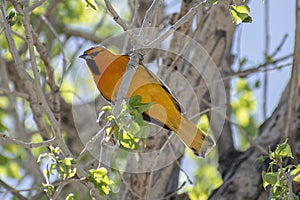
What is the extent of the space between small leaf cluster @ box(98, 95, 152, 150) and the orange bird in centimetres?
59

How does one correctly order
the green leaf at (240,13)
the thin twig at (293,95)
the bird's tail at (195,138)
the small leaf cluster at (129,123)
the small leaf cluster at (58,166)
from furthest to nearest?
the thin twig at (293,95), the bird's tail at (195,138), the green leaf at (240,13), the small leaf cluster at (58,166), the small leaf cluster at (129,123)

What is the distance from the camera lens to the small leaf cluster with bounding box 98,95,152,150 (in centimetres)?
269

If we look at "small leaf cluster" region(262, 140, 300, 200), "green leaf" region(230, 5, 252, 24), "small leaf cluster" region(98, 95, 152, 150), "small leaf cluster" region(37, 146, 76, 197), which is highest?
"green leaf" region(230, 5, 252, 24)

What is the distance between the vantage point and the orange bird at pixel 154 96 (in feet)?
12.0

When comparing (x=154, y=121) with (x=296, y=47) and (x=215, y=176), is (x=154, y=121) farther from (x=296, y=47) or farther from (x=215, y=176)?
(x=215, y=176)

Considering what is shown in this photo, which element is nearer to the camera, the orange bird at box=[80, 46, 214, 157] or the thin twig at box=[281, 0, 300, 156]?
the orange bird at box=[80, 46, 214, 157]

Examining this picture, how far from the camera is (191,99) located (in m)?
4.59

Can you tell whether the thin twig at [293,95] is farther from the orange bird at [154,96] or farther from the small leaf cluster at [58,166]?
the small leaf cluster at [58,166]

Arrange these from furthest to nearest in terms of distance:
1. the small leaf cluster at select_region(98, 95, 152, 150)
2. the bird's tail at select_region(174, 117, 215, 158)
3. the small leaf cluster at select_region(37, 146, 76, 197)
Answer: the bird's tail at select_region(174, 117, 215, 158) < the small leaf cluster at select_region(37, 146, 76, 197) < the small leaf cluster at select_region(98, 95, 152, 150)

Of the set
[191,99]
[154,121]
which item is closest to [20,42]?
[191,99]

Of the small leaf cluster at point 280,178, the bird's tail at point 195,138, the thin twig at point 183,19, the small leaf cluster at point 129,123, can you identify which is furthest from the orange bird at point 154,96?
the small leaf cluster at point 280,178

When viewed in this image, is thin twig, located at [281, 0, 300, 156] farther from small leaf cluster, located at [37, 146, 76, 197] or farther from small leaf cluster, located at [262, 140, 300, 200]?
small leaf cluster, located at [37, 146, 76, 197]

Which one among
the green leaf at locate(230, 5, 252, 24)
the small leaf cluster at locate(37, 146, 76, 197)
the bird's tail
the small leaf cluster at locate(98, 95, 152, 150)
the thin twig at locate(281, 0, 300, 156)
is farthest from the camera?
the thin twig at locate(281, 0, 300, 156)

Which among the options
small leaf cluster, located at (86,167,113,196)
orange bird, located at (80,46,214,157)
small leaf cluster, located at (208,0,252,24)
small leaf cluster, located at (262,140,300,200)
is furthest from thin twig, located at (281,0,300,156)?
small leaf cluster, located at (86,167,113,196)
